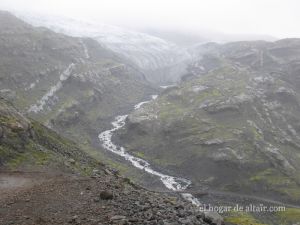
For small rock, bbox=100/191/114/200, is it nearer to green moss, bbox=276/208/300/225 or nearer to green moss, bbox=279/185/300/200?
green moss, bbox=276/208/300/225

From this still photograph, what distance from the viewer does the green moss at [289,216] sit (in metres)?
140

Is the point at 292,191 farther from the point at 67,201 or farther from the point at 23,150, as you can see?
the point at 67,201

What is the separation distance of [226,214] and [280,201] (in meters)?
40.2

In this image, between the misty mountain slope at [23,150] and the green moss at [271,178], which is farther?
the green moss at [271,178]

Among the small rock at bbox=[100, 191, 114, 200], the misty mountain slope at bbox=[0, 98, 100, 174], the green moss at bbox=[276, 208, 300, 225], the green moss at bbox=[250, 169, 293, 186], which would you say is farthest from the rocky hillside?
the green moss at bbox=[250, 169, 293, 186]

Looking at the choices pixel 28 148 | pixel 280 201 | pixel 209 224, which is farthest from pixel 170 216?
pixel 280 201

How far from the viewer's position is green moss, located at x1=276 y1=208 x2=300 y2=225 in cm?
14025

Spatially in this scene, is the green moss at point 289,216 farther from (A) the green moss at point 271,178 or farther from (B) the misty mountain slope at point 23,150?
(B) the misty mountain slope at point 23,150

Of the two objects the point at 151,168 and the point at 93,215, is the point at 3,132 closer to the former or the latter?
the point at 93,215

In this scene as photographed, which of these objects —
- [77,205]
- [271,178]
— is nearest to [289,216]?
[271,178]

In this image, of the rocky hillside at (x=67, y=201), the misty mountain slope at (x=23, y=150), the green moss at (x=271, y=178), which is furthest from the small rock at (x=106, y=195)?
the green moss at (x=271, y=178)

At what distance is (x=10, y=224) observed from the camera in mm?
40562

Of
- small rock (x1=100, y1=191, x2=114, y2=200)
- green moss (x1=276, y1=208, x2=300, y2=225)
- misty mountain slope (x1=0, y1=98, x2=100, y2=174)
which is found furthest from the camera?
green moss (x1=276, y1=208, x2=300, y2=225)

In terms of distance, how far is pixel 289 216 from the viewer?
145125mm
